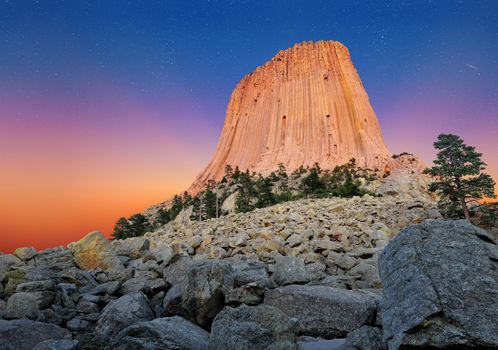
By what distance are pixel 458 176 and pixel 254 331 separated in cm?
2556

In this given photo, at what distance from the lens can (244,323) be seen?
4305 millimetres

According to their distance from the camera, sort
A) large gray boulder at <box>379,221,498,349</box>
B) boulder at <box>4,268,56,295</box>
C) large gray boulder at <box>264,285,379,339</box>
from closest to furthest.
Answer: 1. large gray boulder at <box>379,221,498,349</box>
2. large gray boulder at <box>264,285,379,339</box>
3. boulder at <box>4,268,56,295</box>

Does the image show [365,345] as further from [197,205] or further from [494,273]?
[197,205]

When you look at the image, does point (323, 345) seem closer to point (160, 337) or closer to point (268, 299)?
point (268, 299)

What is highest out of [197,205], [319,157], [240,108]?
[240,108]

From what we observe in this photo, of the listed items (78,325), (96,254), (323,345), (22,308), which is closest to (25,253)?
(96,254)

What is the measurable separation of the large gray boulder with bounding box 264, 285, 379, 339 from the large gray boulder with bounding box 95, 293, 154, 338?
2693mm

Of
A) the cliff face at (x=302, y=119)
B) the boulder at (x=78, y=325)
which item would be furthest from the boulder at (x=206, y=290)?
the cliff face at (x=302, y=119)

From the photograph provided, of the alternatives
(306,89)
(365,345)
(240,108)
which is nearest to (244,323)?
(365,345)

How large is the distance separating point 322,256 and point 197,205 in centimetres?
5968

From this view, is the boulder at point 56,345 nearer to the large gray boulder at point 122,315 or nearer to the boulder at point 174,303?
the large gray boulder at point 122,315

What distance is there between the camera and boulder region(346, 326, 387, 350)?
3910 millimetres

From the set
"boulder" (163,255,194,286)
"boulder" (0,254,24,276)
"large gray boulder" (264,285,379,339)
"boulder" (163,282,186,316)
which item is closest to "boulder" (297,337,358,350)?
"large gray boulder" (264,285,379,339)

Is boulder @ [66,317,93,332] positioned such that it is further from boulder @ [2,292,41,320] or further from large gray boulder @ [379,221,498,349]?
large gray boulder @ [379,221,498,349]
